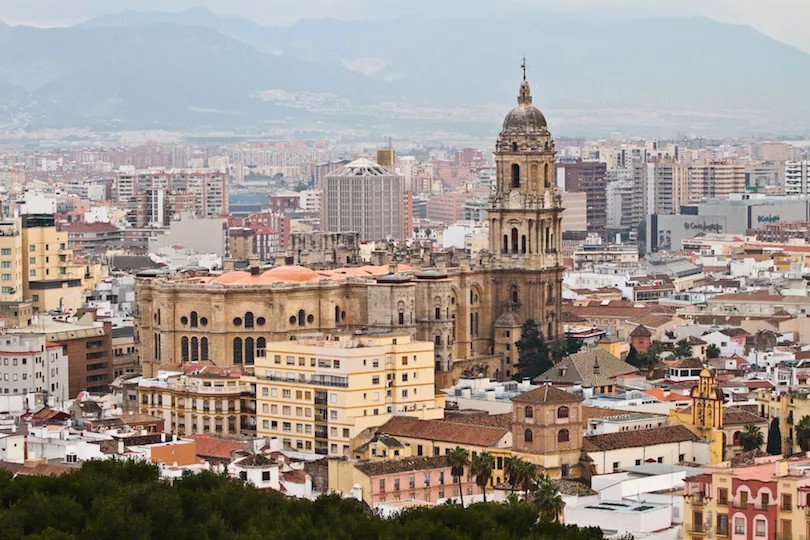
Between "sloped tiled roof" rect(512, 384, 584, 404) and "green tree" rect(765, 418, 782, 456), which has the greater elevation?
"sloped tiled roof" rect(512, 384, 584, 404)

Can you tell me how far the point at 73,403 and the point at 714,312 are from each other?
50.9 meters

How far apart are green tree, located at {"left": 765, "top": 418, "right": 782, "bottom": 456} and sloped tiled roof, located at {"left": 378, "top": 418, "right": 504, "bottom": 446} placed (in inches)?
368

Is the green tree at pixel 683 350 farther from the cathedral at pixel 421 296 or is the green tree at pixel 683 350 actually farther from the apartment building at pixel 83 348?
the apartment building at pixel 83 348

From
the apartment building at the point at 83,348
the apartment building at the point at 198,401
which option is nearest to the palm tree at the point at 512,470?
the apartment building at the point at 198,401

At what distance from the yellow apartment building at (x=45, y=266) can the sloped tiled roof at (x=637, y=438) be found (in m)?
48.6

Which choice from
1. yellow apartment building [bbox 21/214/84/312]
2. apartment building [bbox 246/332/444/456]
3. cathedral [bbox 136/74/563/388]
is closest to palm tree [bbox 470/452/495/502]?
apartment building [bbox 246/332/444/456]

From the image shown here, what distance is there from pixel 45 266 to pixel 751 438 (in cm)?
5201

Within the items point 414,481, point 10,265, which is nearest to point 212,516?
point 414,481

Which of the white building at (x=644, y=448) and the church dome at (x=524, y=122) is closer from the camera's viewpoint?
the white building at (x=644, y=448)

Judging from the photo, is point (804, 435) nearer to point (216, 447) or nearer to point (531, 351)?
point (216, 447)

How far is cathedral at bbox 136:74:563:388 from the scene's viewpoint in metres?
103

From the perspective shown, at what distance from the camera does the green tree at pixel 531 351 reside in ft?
360

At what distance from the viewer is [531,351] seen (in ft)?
366

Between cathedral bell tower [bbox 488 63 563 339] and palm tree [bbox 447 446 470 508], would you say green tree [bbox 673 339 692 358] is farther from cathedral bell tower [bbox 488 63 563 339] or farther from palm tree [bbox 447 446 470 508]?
palm tree [bbox 447 446 470 508]
